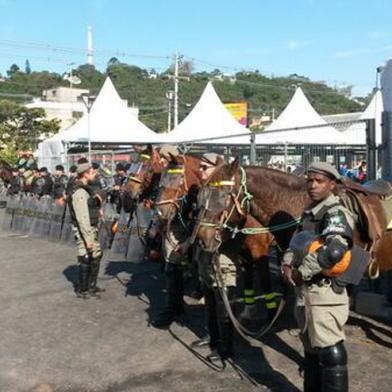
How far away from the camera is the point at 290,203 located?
5801 mm

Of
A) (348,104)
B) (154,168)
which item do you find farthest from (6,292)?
(348,104)

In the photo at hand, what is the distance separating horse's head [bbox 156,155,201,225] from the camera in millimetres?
6604

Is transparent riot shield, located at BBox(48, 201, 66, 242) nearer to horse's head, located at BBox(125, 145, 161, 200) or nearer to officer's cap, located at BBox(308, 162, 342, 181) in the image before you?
horse's head, located at BBox(125, 145, 161, 200)

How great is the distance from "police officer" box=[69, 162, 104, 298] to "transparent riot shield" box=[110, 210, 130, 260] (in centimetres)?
235

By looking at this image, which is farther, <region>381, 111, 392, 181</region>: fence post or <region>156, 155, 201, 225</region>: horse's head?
<region>381, 111, 392, 181</region>: fence post

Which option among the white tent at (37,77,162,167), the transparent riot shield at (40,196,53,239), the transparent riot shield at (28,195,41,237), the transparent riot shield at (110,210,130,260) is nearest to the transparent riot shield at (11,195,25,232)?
the transparent riot shield at (28,195,41,237)

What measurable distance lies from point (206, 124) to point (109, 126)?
14.8 ft

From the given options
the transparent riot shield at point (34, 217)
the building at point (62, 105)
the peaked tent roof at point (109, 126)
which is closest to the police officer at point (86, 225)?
the transparent riot shield at point (34, 217)

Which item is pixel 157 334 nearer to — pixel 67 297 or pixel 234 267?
pixel 234 267

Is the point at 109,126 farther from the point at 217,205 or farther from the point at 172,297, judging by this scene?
the point at 217,205

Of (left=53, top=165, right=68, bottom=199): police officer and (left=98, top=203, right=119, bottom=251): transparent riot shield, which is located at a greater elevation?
(left=53, top=165, right=68, bottom=199): police officer

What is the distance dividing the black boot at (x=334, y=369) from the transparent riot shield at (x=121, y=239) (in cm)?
760

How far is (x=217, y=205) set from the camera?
5.07 m

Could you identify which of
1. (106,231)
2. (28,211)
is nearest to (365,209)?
(106,231)
